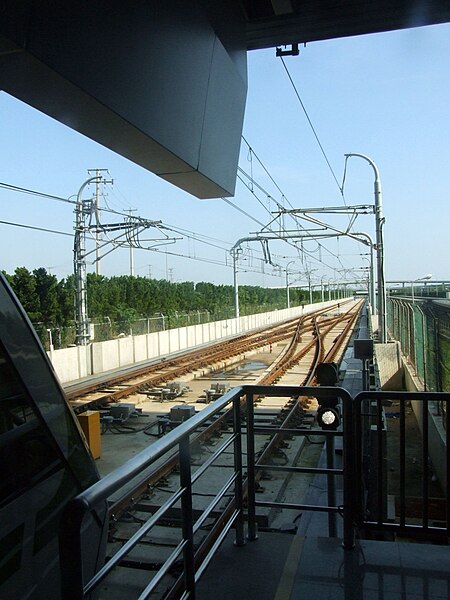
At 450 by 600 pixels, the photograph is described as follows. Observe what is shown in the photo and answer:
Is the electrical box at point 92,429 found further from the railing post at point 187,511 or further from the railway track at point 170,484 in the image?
the railing post at point 187,511

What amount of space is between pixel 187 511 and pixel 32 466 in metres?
0.75

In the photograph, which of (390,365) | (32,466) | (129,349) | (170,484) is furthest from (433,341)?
(129,349)

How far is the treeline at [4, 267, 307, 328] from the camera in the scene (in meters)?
27.4

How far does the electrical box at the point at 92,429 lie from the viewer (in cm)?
896

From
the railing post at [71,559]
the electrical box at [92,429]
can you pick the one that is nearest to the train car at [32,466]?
the railing post at [71,559]

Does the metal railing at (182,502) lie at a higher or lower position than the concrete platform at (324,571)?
higher

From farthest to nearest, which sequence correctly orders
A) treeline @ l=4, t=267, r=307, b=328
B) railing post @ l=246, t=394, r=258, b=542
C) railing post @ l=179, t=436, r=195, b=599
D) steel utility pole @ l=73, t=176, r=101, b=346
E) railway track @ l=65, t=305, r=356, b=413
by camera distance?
treeline @ l=4, t=267, r=307, b=328 → steel utility pole @ l=73, t=176, r=101, b=346 → railway track @ l=65, t=305, r=356, b=413 → railing post @ l=246, t=394, r=258, b=542 → railing post @ l=179, t=436, r=195, b=599

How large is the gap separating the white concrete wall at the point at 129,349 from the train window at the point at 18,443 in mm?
15142

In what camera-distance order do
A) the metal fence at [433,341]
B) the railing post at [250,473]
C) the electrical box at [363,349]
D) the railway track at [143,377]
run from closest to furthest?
1. the railing post at [250,473]
2. the metal fence at [433,341]
3. the electrical box at [363,349]
4. the railway track at [143,377]

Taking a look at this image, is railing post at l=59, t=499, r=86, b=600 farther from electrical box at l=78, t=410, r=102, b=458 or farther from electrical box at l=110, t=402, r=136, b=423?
electrical box at l=110, t=402, r=136, b=423

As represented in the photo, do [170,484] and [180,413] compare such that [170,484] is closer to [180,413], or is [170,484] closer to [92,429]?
[92,429]

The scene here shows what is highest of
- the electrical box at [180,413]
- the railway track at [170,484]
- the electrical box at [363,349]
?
the electrical box at [363,349]

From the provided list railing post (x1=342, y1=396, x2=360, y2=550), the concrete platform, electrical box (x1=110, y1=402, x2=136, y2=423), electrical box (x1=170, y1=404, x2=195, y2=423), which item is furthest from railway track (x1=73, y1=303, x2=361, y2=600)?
electrical box (x1=110, y1=402, x2=136, y2=423)

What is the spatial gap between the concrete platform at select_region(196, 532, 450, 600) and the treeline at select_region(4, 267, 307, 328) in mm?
20331
